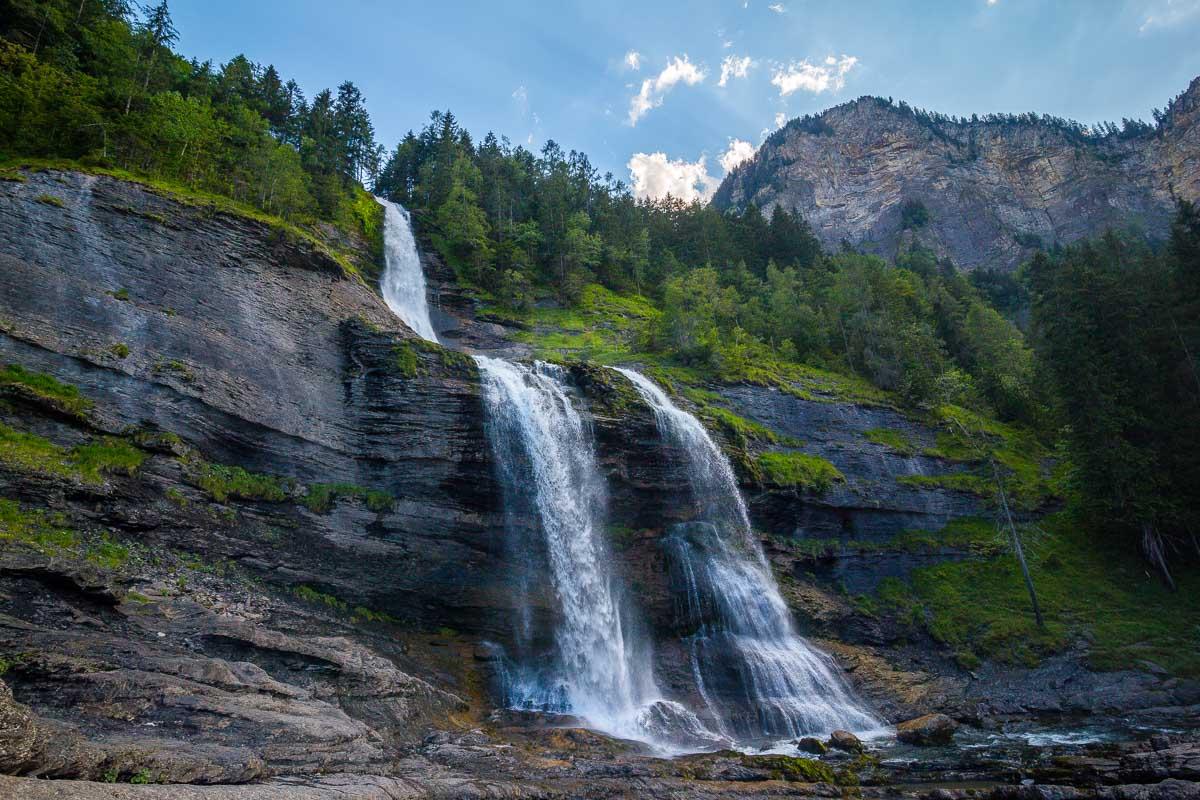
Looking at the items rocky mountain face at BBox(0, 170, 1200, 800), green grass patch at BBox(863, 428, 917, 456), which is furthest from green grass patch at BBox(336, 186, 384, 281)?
green grass patch at BBox(863, 428, 917, 456)

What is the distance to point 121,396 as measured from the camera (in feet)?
52.6

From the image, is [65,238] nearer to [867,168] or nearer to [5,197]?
[5,197]

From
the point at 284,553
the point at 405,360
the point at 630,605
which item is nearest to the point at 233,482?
the point at 284,553

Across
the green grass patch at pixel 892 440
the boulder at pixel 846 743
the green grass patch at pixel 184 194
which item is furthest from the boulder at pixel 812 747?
the green grass patch at pixel 184 194

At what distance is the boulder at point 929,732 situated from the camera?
16375mm

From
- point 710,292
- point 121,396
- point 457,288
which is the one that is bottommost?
point 121,396

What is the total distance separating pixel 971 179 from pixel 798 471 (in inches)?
4421

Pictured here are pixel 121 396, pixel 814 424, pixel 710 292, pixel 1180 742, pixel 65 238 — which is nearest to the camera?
pixel 1180 742

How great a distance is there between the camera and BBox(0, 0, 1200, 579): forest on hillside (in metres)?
25.3

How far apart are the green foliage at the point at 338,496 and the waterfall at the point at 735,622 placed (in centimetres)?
1105

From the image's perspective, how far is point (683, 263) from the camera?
6097cm

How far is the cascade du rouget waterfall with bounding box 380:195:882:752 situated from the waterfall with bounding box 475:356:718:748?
43mm

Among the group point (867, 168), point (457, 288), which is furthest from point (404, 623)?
point (867, 168)

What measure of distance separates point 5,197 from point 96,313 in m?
4.02
